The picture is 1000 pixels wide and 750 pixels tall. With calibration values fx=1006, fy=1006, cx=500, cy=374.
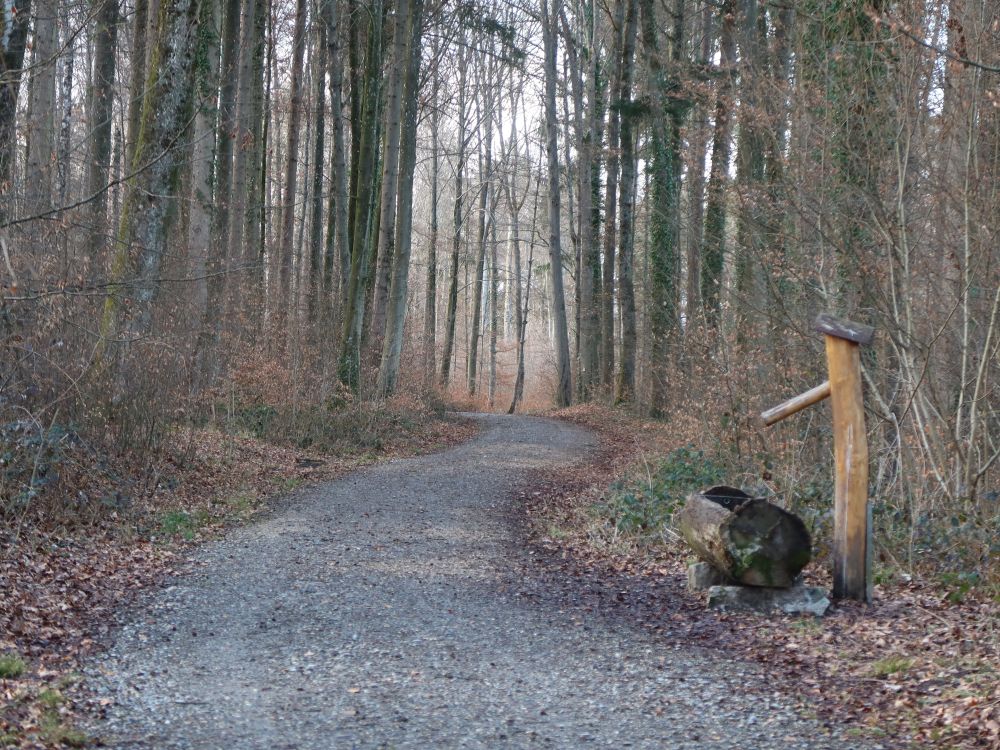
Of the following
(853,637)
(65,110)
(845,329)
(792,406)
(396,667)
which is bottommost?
(396,667)

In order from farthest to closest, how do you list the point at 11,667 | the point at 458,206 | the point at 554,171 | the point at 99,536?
the point at 458,206 → the point at 554,171 → the point at 99,536 → the point at 11,667

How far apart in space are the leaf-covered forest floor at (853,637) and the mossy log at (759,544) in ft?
1.06

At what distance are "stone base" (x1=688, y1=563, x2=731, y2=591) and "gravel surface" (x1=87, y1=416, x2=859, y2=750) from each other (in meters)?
0.95

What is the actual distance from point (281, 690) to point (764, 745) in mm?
2726

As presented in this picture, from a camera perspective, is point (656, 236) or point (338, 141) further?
point (656, 236)

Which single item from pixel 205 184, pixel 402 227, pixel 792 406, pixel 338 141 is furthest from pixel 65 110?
pixel 792 406

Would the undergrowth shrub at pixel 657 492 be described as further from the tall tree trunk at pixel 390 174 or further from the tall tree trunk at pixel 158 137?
the tall tree trunk at pixel 390 174

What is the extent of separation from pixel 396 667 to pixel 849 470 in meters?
3.46

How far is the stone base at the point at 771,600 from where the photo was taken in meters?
7.27

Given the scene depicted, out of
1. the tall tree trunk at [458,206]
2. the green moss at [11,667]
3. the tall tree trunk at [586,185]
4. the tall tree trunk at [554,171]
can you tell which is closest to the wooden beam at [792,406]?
the green moss at [11,667]

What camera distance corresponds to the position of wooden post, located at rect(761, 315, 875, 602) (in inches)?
283

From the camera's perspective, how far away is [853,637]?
6668mm

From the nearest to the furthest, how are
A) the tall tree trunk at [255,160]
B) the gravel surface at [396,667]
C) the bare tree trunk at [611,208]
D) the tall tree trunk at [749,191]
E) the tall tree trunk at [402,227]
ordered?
the gravel surface at [396,667] → the tall tree trunk at [749,191] → the tall tree trunk at [255,160] → the tall tree trunk at [402,227] → the bare tree trunk at [611,208]

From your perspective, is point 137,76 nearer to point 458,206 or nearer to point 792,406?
point 792,406
